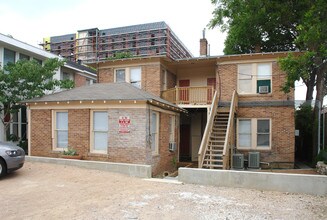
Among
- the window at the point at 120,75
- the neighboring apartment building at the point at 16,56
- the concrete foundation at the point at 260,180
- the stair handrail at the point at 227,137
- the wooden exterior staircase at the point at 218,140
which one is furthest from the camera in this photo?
the window at the point at 120,75

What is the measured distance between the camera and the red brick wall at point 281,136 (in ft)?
46.8

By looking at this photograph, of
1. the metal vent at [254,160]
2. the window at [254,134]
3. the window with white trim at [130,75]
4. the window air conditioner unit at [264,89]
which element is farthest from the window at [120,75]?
the metal vent at [254,160]

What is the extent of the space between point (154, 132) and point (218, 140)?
131 inches

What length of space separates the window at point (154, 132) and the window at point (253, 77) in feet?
18.8

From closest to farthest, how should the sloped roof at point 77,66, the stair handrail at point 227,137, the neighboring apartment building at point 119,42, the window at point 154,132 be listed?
the stair handrail at point 227,137, the window at point 154,132, the sloped roof at point 77,66, the neighboring apartment building at point 119,42

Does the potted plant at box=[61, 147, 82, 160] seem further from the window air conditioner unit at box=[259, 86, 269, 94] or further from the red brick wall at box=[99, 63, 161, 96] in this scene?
the window air conditioner unit at box=[259, 86, 269, 94]

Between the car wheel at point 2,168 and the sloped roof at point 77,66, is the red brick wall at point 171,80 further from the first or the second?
the car wheel at point 2,168

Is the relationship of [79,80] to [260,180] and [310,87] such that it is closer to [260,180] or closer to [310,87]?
[310,87]

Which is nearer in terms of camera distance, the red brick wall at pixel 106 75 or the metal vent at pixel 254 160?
the metal vent at pixel 254 160

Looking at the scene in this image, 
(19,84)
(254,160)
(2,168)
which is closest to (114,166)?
(2,168)

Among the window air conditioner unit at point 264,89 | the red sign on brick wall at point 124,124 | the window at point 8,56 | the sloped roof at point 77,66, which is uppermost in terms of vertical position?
the sloped roof at point 77,66

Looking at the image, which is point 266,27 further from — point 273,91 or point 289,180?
point 289,180

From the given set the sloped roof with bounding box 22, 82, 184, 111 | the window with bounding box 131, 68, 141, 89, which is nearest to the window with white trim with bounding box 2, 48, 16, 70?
the sloped roof with bounding box 22, 82, 184, 111

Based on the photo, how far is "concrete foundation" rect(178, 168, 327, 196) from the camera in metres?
7.81
